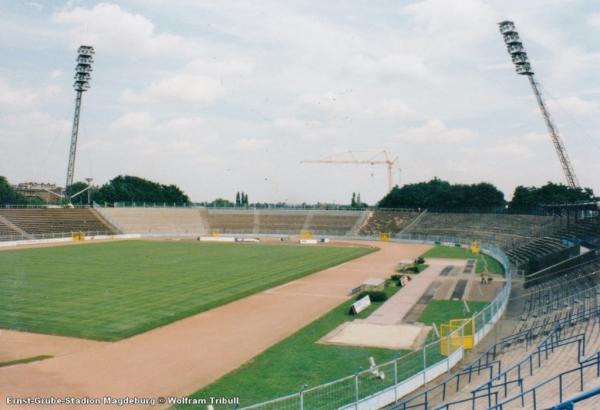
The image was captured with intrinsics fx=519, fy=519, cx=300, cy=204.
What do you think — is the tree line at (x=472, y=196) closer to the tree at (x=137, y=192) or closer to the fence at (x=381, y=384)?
the tree at (x=137, y=192)

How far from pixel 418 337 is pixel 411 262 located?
32769 mm

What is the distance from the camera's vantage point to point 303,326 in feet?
96.5

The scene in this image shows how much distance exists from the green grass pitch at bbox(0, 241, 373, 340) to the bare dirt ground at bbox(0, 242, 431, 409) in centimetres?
187

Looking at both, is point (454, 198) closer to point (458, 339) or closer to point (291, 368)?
point (458, 339)

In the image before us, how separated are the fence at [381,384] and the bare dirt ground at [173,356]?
4.60 metres

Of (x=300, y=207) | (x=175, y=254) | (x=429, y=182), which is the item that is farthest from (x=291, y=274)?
(x=429, y=182)

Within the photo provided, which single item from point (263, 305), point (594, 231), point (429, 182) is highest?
point (429, 182)

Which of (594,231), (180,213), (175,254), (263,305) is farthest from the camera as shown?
(180,213)

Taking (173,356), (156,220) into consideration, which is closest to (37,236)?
(156,220)

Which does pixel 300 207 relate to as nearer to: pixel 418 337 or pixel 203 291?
pixel 203 291

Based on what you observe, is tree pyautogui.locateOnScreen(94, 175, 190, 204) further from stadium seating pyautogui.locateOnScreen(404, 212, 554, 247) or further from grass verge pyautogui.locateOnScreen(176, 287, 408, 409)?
grass verge pyautogui.locateOnScreen(176, 287, 408, 409)

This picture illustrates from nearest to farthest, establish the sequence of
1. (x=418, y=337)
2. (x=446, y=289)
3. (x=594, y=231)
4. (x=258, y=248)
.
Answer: (x=418, y=337) → (x=446, y=289) → (x=594, y=231) → (x=258, y=248)

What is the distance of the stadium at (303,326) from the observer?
1829 cm

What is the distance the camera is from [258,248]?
7694 cm
